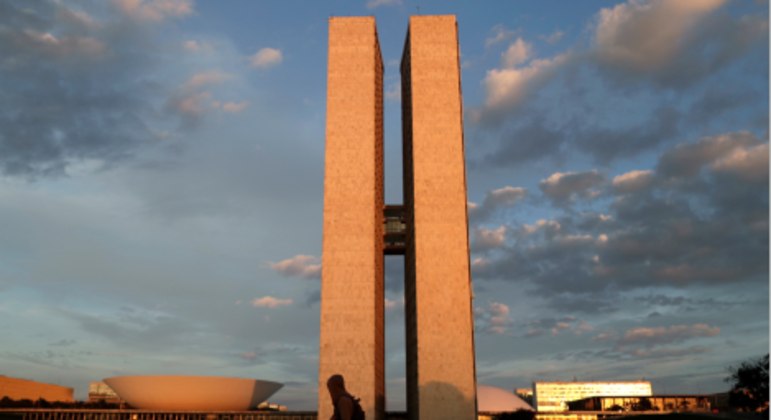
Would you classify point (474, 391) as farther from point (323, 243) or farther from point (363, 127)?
point (363, 127)

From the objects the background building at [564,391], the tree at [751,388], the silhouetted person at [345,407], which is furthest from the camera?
the background building at [564,391]

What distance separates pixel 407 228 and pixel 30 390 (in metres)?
68.7

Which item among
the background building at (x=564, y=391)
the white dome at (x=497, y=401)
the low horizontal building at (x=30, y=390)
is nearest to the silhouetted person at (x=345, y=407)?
the white dome at (x=497, y=401)

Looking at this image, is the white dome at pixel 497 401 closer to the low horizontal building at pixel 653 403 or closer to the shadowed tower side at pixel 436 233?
the low horizontal building at pixel 653 403

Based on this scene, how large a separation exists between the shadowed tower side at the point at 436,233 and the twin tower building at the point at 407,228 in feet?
0.29

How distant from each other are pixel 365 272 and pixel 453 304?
7807 mm

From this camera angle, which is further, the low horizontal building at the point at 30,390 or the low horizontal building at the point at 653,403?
the low horizontal building at the point at 30,390

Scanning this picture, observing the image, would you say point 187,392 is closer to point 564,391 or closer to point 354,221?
point 354,221

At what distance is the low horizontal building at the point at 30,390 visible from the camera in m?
94.4

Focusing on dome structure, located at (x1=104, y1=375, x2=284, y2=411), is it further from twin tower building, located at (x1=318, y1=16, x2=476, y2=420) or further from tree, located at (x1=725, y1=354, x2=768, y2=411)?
tree, located at (x1=725, y1=354, x2=768, y2=411)

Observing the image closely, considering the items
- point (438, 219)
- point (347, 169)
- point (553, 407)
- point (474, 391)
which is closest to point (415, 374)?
point (474, 391)

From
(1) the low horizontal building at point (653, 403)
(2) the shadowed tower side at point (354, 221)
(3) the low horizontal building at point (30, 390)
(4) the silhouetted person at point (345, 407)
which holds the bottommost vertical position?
(4) the silhouetted person at point (345, 407)

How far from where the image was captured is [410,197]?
6450 centimetres

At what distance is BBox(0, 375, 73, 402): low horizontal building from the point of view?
310ft
